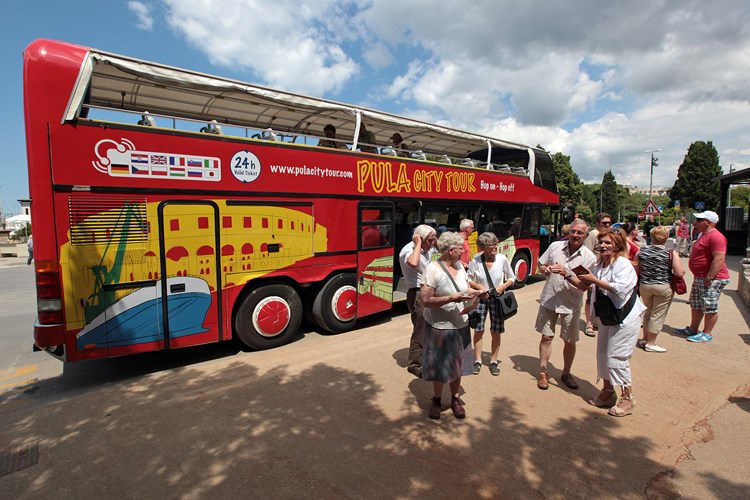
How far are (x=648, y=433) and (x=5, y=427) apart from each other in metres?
5.82

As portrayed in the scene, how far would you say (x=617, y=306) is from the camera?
3625mm

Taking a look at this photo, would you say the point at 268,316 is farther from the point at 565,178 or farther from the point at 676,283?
the point at 565,178

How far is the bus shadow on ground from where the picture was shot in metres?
2.80

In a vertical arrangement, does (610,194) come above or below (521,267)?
above

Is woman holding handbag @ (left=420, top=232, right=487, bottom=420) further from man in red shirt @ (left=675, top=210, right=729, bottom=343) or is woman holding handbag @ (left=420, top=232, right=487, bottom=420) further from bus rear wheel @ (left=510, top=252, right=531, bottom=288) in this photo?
bus rear wheel @ (left=510, top=252, right=531, bottom=288)

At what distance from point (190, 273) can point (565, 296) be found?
174 inches

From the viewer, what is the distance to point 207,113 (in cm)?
690

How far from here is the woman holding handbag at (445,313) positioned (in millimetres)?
3434

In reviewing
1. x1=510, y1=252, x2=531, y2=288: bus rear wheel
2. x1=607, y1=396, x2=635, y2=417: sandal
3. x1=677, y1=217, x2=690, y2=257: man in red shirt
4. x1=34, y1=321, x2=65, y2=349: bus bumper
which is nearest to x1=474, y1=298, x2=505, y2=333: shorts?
x1=607, y1=396, x2=635, y2=417: sandal

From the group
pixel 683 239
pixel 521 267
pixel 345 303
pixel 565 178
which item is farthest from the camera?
pixel 565 178

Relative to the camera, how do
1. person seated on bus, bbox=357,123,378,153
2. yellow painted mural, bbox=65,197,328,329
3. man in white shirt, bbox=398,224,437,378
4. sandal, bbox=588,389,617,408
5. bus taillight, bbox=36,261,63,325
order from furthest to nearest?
person seated on bus, bbox=357,123,378,153
man in white shirt, bbox=398,224,437,378
yellow painted mural, bbox=65,197,328,329
bus taillight, bbox=36,261,63,325
sandal, bbox=588,389,617,408

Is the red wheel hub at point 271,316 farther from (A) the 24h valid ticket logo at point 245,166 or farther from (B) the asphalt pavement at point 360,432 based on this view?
(A) the 24h valid ticket logo at point 245,166

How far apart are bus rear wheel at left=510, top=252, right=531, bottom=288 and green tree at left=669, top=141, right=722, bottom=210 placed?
63541 millimetres

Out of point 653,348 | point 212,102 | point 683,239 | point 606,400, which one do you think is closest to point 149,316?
point 212,102
